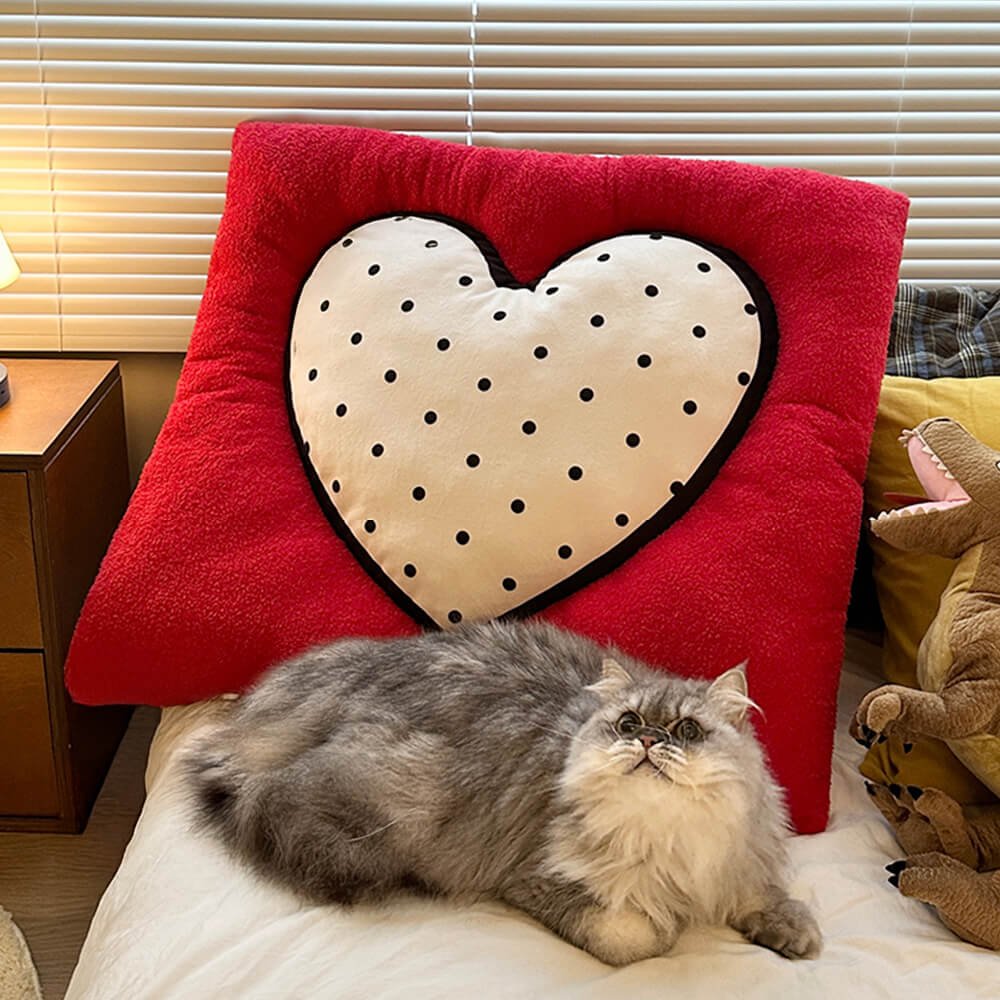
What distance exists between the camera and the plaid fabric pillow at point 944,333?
162 centimetres

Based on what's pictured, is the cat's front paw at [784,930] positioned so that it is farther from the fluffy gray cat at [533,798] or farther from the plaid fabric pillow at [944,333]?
the plaid fabric pillow at [944,333]

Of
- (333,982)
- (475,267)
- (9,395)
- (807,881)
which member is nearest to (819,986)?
(807,881)

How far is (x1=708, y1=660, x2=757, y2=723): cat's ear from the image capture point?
114 centimetres

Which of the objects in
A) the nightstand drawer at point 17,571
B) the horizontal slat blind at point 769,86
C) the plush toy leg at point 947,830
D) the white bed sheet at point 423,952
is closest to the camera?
the white bed sheet at point 423,952

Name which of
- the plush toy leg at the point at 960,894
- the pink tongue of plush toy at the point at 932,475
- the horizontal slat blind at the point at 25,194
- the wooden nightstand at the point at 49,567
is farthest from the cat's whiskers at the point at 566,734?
the horizontal slat blind at the point at 25,194

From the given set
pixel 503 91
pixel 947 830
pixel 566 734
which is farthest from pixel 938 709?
pixel 503 91

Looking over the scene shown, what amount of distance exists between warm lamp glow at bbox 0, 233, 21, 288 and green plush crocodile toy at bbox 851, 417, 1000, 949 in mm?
1239

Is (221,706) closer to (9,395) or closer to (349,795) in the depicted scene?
(349,795)

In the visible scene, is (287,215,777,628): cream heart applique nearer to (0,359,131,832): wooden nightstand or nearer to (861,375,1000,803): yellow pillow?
(861,375,1000,803): yellow pillow

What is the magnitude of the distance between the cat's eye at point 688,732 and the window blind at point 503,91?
1.02 m

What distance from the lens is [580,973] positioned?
1.05 m

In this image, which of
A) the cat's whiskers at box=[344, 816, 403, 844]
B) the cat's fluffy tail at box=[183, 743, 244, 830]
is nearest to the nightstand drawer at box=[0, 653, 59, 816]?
the cat's fluffy tail at box=[183, 743, 244, 830]

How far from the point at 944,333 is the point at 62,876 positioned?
1500mm

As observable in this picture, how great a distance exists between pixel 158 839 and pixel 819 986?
0.68 meters
